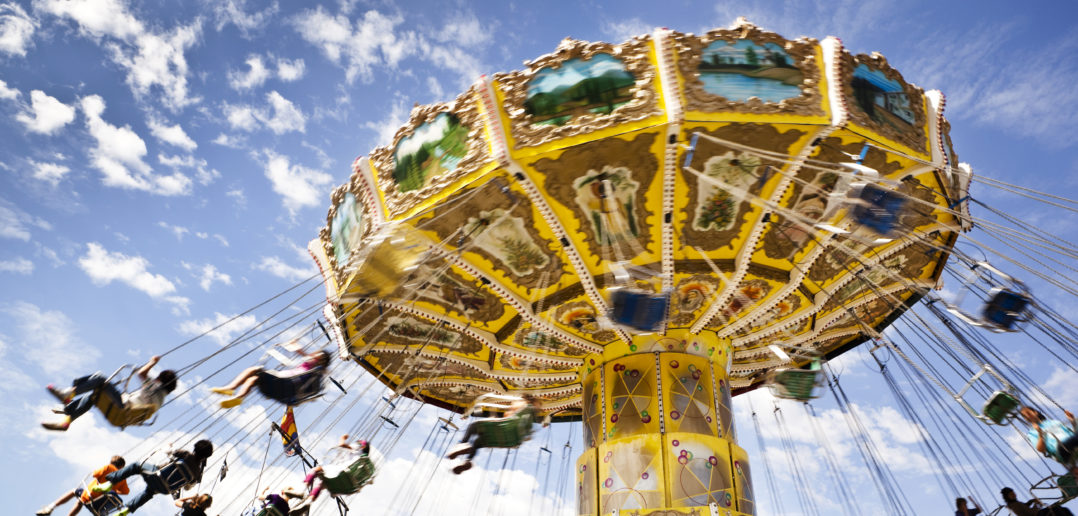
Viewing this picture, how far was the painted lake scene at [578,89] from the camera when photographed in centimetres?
637

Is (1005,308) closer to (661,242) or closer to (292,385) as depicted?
(661,242)

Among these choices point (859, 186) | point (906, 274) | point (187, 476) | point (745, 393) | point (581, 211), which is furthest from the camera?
point (745, 393)

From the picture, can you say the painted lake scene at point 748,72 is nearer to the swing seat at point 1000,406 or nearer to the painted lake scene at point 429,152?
the painted lake scene at point 429,152

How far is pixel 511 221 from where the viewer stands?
7750 millimetres

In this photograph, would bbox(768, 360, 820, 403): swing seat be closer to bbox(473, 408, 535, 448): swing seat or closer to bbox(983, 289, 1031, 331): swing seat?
bbox(983, 289, 1031, 331): swing seat

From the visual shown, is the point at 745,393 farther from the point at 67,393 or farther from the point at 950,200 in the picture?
the point at 67,393

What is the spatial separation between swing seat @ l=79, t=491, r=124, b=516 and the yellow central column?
207 inches

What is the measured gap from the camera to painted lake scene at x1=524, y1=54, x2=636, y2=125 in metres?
6.37

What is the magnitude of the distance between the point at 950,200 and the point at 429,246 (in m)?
6.05

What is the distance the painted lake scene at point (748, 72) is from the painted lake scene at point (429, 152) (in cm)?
251

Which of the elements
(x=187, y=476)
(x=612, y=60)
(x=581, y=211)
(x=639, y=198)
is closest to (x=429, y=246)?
(x=581, y=211)

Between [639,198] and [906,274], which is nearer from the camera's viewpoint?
[639,198]

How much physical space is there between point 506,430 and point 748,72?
5.02 metres

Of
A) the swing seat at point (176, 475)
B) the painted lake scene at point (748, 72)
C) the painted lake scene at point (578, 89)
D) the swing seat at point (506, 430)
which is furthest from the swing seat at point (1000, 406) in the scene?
the swing seat at point (176, 475)
